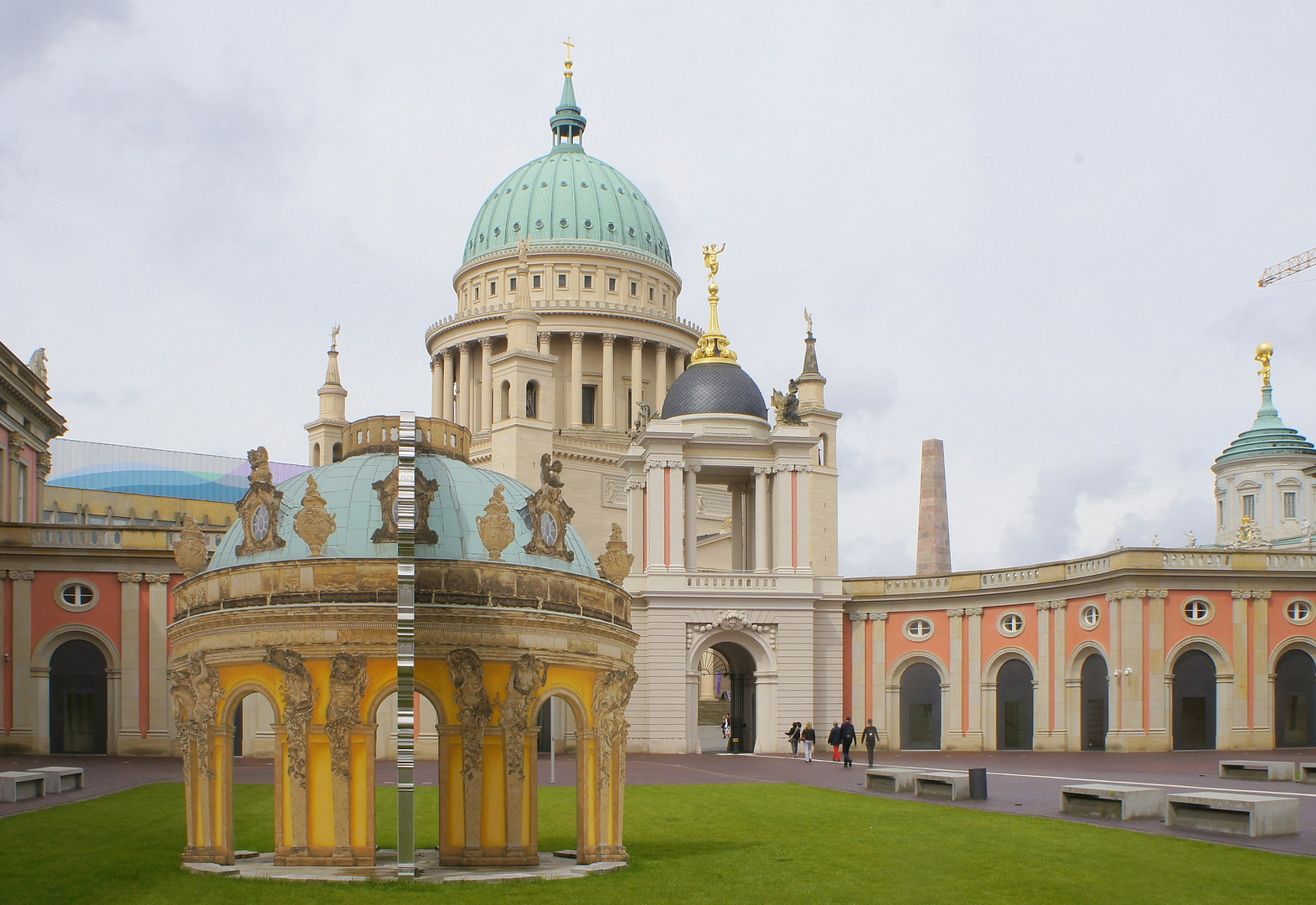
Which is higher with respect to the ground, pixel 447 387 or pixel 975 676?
pixel 447 387

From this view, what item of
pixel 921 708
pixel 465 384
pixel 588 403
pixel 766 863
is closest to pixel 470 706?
pixel 766 863

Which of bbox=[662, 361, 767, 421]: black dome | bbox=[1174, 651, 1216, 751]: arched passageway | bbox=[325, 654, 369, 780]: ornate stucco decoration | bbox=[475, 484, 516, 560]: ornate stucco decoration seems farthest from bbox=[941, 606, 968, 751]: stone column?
bbox=[325, 654, 369, 780]: ornate stucco decoration

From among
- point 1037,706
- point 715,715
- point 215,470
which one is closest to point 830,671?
point 1037,706

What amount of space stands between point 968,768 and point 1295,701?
55.2 ft

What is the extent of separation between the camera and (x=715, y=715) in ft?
278

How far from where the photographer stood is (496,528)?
2556 cm

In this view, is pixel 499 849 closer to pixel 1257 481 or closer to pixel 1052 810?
pixel 1052 810

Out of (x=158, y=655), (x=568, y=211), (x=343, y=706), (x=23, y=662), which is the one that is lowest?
(x=23, y=662)

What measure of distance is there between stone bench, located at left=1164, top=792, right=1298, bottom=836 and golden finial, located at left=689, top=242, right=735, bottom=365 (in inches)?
1756

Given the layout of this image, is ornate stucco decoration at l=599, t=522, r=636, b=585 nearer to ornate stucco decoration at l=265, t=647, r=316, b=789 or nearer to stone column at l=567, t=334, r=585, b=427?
ornate stucco decoration at l=265, t=647, r=316, b=789

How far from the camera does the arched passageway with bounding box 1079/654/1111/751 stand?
64.5 m

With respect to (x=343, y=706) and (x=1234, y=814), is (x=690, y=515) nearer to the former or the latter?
(x=1234, y=814)

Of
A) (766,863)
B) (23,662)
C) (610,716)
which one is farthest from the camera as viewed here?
(23,662)

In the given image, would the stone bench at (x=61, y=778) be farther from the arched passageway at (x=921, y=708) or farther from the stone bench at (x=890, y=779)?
the arched passageway at (x=921, y=708)
